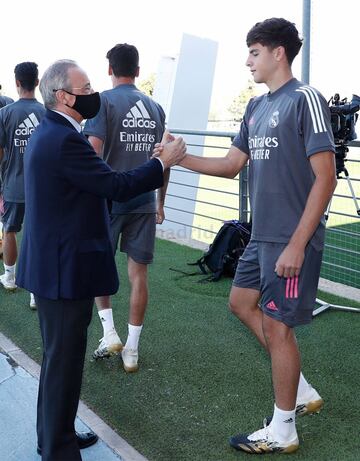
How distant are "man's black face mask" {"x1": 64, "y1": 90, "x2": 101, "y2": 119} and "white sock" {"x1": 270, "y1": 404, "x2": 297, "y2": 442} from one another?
1683 millimetres

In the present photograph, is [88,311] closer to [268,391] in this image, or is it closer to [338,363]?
[268,391]

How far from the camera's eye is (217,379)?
12.5ft

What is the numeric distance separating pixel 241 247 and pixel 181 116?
11.9ft

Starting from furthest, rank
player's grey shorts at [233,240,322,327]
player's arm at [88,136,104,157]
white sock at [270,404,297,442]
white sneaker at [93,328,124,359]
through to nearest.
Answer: white sneaker at [93,328,124,359]
player's arm at [88,136,104,157]
white sock at [270,404,297,442]
player's grey shorts at [233,240,322,327]

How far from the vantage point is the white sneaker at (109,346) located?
13.3 ft

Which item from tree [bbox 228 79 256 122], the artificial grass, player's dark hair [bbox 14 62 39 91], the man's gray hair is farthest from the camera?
tree [bbox 228 79 256 122]

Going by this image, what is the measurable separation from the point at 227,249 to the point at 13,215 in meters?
2.21

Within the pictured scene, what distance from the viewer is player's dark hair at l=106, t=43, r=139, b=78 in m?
3.80

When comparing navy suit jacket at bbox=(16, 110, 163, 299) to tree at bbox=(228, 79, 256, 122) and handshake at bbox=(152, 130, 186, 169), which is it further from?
tree at bbox=(228, 79, 256, 122)

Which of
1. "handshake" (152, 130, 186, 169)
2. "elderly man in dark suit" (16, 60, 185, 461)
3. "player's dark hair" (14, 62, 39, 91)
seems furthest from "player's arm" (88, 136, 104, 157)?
"player's dark hair" (14, 62, 39, 91)

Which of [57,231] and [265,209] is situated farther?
[265,209]

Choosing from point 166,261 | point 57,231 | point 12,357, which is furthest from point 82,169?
point 166,261

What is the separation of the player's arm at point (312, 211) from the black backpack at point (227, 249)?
11.2ft

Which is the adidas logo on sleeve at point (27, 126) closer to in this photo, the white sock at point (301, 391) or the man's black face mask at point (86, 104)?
the man's black face mask at point (86, 104)
